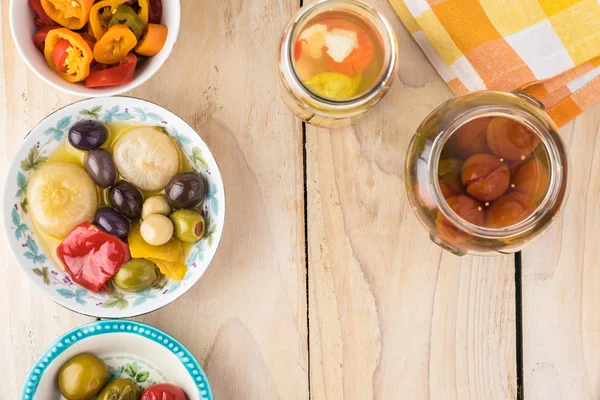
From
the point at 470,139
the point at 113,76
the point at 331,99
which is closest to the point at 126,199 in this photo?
the point at 113,76

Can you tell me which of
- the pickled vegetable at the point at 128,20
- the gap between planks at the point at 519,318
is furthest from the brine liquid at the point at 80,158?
the gap between planks at the point at 519,318

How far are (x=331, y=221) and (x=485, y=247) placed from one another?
20cm

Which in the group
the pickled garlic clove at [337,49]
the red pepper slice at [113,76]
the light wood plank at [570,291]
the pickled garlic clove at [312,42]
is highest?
the red pepper slice at [113,76]

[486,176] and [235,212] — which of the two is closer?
[486,176]

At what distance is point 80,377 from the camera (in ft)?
2.71

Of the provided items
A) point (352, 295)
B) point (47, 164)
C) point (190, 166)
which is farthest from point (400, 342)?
point (47, 164)

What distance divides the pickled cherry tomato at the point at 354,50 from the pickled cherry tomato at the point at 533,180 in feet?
→ 0.64

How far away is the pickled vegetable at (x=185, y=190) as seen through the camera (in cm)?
80

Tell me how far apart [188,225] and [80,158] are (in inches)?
6.0

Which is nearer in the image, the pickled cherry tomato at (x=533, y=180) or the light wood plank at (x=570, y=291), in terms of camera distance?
the pickled cherry tomato at (x=533, y=180)

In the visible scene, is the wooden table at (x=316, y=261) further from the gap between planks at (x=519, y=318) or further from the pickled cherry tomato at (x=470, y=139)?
the pickled cherry tomato at (x=470, y=139)

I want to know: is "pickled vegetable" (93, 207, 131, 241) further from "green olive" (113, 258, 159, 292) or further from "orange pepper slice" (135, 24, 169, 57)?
"orange pepper slice" (135, 24, 169, 57)

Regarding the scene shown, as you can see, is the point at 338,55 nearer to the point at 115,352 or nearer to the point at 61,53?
the point at 61,53

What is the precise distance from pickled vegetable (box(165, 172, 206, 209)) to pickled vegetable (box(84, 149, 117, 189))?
0.06 m
